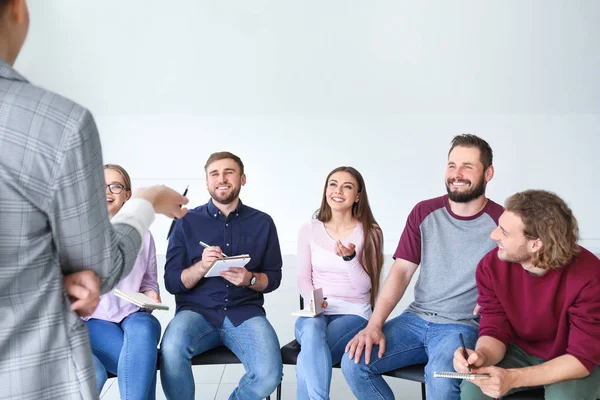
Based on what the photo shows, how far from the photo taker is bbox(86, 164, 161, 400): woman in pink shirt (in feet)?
9.24

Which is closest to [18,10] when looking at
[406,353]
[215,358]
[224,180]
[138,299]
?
[138,299]

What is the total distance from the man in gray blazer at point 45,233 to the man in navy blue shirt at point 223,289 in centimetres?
170

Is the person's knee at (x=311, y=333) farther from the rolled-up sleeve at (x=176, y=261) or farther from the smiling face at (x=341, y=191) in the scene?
the smiling face at (x=341, y=191)

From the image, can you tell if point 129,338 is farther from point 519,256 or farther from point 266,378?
point 519,256

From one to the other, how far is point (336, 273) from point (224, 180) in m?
0.72

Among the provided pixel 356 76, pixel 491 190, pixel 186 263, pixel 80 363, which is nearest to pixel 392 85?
pixel 356 76

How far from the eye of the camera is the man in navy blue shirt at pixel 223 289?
292 cm

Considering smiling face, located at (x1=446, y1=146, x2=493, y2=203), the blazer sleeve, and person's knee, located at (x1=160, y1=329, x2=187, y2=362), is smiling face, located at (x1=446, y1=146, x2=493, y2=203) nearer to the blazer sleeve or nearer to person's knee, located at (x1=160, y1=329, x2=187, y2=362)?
person's knee, located at (x1=160, y1=329, x2=187, y2=362)

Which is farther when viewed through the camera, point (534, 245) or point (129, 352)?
point (129, 352)

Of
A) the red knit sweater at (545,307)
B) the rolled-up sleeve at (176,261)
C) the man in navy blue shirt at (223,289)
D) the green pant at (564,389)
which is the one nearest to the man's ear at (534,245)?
the red knit sweater at (545,307)

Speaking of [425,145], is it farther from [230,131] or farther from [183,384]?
[183,384]

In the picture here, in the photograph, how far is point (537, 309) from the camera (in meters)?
2.56

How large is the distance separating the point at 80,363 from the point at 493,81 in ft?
24.0

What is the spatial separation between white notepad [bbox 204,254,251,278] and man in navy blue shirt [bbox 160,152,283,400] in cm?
3
